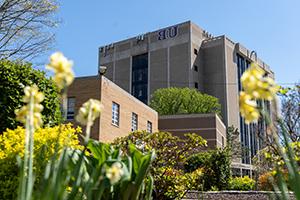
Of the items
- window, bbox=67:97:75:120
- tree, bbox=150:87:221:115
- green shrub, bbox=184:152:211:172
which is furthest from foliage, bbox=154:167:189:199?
tree, bbox=150:87:221:115

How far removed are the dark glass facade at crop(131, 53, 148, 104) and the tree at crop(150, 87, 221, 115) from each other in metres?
12.3

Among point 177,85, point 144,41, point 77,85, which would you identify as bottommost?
point 77,85

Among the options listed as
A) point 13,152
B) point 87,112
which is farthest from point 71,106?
point 87,112

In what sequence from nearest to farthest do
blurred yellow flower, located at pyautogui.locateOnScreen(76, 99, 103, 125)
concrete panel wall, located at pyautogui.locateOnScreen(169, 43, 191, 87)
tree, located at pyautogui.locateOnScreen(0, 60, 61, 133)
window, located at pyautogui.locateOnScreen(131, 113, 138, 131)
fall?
blurred yellow flower, located at pyautogui.locateOnScreen(76, 99, 103, 125), tree, located at pyautogui.locateOnScreen(0, 60, 61, 133), window, located at pyautogui.locateOnScreen(131, 113, 138, 131), concrete panel wall, located at pyautogui.locateOnScreen(169, 43, 191, 87)

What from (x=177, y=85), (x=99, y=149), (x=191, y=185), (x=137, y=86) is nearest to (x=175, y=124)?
(x=177, y=85)

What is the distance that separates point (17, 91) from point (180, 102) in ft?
146

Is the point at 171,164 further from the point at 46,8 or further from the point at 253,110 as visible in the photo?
the point at 46,8

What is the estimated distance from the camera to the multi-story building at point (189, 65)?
63094 mm

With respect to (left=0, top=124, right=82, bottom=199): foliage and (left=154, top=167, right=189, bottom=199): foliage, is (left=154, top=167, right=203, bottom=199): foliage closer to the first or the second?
(left=154, top=167, right=189, bottom=199): foliage

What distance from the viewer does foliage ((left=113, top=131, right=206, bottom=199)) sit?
10.8 metres

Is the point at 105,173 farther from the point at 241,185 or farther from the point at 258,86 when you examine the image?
the point at 241,185

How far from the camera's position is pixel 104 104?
21.7m

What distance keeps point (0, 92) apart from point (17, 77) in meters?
0.56

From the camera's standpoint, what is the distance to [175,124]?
44250 millimetres
